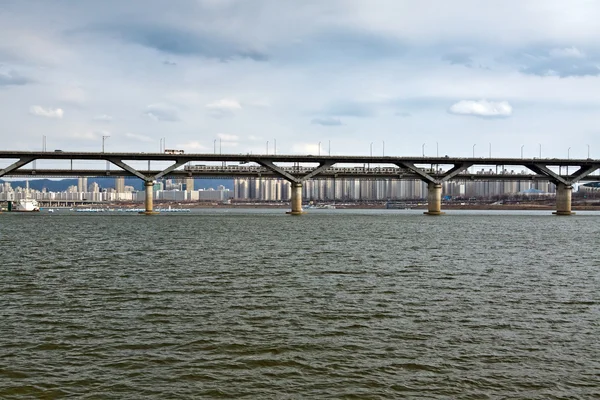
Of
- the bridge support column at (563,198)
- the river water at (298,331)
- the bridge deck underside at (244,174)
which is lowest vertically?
the river water at (298,331)

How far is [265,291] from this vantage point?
69.2ft

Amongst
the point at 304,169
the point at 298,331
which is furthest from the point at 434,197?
the point at 298,331

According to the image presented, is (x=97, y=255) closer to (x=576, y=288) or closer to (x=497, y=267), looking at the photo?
(x=497, y=267)

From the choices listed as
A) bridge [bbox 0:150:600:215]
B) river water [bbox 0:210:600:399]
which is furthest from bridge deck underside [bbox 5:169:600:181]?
river water [bbox 0:210:600:399]

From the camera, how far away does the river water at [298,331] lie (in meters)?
11.0

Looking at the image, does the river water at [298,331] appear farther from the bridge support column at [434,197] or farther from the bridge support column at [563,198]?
the bridge support column at [563,198]

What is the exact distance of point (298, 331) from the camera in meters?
15.0

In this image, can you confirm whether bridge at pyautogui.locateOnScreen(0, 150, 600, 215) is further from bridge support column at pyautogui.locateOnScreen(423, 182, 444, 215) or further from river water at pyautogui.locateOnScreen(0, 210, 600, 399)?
river water at pyautogui.locateOnScreen(0, 210, 600, 399)

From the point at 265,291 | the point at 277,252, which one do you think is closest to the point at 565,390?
the point at 265,291

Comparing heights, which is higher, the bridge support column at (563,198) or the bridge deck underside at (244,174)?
the bridge deck underside at (244,174)

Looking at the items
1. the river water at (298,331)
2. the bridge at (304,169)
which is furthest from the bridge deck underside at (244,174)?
the river water at (298,331)

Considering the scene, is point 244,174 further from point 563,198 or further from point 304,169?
point 563,198

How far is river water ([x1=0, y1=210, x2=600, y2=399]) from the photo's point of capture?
1099 cm

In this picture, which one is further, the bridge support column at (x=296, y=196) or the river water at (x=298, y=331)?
the bridge support column at (x=296, y=196)
